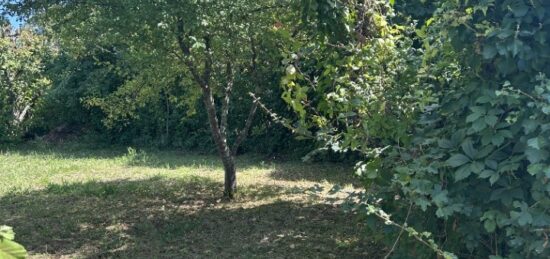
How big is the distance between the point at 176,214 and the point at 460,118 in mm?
3648

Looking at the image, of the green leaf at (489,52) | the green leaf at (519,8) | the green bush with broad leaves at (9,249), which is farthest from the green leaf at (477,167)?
the green bush with broad leaves at (9,249)

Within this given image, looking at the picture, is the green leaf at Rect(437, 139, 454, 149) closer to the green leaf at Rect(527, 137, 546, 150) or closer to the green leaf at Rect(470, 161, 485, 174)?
the green leaf at Rect(470, 161, 485, 174)

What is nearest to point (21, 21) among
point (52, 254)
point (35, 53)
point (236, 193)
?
point (52, 254)

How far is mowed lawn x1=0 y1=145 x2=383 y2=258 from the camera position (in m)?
4.52

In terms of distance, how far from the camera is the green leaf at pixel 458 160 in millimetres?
2359

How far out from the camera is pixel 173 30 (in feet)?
13.8

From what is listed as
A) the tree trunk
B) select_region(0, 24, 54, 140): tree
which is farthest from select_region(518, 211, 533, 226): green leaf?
select_region(0, 24, 54, 140): tree

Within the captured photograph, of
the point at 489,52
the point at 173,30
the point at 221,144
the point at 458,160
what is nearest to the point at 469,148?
the point at 458,160

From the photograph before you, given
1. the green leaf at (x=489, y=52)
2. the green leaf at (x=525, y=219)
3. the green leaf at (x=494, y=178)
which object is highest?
the green leaf at (x=489, y=52)

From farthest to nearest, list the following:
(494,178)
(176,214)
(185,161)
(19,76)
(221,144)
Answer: (19,76), (185,161), (221,144), (176,214), (494,178)

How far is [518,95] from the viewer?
2.19 m

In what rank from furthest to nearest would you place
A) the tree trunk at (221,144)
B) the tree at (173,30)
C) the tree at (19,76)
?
1. the tree at (19,76)
2. the tree trunk at (221,144)
3. the tree at (173,30)

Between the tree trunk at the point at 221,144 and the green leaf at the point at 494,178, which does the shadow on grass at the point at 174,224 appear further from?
the green leaf at the point at 494,178

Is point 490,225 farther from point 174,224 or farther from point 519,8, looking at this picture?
point 174,224
